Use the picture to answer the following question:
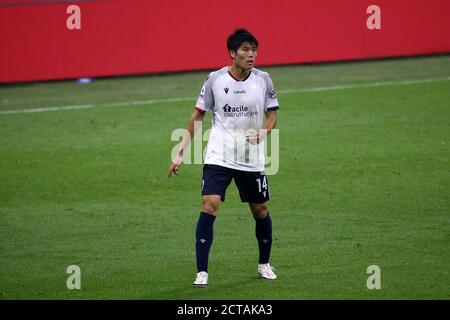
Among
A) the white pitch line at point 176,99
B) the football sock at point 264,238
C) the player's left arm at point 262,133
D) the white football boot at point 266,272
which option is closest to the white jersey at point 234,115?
the player's left arm at point 262,133

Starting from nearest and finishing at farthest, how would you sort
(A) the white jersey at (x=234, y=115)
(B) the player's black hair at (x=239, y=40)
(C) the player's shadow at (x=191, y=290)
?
(C) the player's shadow at (x=191, y=290) < (B) the player's black hair at (x=239, y=40) < (A) the white jersey at (x=234, y=115)

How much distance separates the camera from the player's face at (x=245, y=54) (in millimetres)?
9000

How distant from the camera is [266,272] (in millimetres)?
9383

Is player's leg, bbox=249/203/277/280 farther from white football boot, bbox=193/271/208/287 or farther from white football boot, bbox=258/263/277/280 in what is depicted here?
white football boot, bbox=193/271/208/287

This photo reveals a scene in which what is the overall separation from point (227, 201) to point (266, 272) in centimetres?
342

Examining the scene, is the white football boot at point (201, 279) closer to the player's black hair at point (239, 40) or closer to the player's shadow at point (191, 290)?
the player's shadow at point (191, 290)

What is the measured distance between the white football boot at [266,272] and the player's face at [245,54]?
1837 millimetres

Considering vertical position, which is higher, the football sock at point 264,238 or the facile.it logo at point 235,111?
the facile.it logo at point 235,111

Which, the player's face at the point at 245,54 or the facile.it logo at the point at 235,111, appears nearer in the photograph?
the player's face at the point at 245,54

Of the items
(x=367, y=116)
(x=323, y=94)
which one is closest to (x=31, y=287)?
(x=367, y=116)

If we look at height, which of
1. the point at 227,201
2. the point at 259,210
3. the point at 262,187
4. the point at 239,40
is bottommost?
the point at 227,201

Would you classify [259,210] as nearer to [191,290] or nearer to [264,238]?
[264,238]

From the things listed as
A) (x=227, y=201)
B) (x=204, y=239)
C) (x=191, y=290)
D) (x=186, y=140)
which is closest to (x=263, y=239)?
(x=204, y=239)
